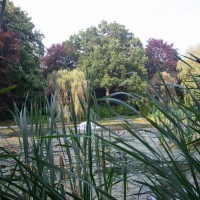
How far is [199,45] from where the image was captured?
15.1 meters

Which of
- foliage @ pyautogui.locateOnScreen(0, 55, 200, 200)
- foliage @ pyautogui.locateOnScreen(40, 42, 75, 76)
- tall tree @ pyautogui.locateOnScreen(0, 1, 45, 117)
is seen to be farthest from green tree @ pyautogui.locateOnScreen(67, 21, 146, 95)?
foliage @ pyautogui.locateOnScreen(0, 55, 200, 200)

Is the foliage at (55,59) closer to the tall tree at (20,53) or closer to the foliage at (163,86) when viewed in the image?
the tall tree at (20,53)

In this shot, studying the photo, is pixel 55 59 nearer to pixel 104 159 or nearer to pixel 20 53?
pixel 20 53

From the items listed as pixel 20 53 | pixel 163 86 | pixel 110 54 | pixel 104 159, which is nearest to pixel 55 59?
pixel 110 54

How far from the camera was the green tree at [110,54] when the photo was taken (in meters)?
21.5

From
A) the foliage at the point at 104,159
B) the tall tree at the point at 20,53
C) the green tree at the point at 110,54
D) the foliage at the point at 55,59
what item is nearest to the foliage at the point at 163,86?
the foliage at the point at 104,159

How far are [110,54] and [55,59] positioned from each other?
400 cm

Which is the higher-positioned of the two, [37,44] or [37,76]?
[37,44]

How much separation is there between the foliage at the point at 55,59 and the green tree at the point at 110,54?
1.08 m

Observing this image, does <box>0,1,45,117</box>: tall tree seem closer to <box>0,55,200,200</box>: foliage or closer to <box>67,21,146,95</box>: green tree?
<box>67,21,146,95</box>: green tree

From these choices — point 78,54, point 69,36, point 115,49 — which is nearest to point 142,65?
point 115,49

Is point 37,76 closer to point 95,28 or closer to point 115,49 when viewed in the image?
point 115,49

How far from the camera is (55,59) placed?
74.0 feet

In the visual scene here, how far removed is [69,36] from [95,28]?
223 cm
